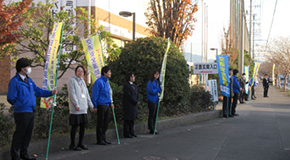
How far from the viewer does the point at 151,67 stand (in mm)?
10680

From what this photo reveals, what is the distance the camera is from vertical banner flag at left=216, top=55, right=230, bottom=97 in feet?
42.9

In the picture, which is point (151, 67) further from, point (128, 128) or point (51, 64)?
point (51, 64)

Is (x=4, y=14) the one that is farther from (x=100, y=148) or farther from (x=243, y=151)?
(x=243, y=151)

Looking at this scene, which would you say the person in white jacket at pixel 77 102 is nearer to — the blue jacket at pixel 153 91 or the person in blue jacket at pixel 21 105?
the person in blue jacket at pixel 21 105

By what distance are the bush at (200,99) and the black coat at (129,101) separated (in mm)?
5222

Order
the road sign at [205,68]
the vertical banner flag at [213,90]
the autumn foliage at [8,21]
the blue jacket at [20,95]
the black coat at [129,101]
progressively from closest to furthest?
the blue jacket at [20,95], the autumn foliage at [8,21], the black coat at [129,101], the road sign at [205,68], the vertical banner flag at [213,90]

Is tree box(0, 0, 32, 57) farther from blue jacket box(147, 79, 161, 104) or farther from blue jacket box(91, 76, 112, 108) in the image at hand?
blue jacket box(147, 79, 161, 104)

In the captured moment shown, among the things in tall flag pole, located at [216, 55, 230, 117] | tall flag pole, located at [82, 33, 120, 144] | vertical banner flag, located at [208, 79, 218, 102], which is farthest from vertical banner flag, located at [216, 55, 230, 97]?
tall flag pole, located at [82, 33, 120, 144]

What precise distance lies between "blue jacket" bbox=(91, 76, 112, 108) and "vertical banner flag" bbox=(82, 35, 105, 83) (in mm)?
349

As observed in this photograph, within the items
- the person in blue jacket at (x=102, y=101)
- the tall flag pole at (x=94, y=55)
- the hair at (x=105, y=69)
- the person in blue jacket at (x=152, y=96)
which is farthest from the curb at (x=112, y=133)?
the hair at (x=105, y=69)

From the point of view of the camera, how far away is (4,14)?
7688 mm

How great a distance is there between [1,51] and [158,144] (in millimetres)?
6161

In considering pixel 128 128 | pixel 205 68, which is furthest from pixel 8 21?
pixel 205 68

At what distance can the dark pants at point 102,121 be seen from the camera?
723cm
